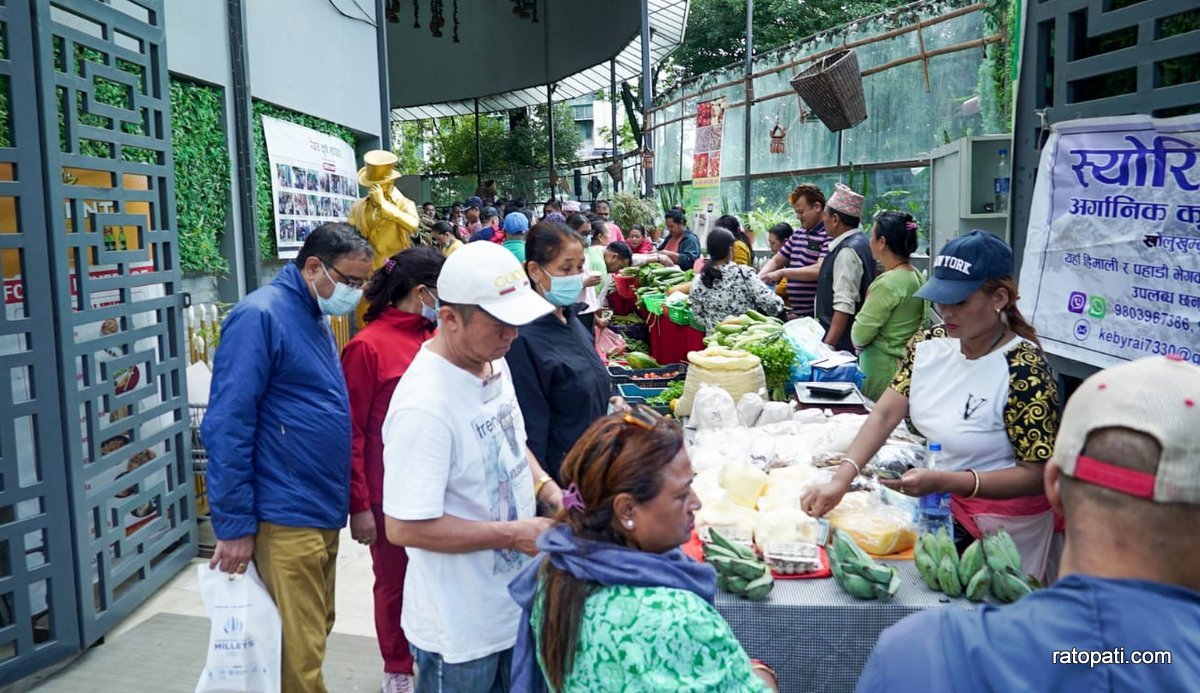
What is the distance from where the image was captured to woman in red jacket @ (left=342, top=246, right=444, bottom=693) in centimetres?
374

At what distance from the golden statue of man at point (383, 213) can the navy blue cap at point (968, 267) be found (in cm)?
524

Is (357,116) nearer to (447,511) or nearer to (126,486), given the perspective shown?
(126,486)

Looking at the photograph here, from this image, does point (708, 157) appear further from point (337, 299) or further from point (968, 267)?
point (968, 267)

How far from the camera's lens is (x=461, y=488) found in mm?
2338

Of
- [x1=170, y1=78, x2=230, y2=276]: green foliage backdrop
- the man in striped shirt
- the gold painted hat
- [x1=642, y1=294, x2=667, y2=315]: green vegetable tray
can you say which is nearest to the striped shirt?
the man in striped shirt

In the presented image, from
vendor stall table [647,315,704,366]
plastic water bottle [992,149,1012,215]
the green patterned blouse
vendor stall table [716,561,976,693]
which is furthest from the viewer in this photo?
vendor stall table [647,315,704,366]

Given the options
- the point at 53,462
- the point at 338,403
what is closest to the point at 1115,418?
the point at 338,403

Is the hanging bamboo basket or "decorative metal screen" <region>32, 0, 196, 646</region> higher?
the hanging bamboo basket

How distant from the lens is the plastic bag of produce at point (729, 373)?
16.5 ft

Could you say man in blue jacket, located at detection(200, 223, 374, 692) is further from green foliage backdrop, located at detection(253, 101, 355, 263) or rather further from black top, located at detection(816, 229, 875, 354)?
green foliage backdrop, located at detection(253, 101, 355, 263)

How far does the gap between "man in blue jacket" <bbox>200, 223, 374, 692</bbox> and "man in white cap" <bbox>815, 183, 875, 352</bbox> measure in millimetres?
3553

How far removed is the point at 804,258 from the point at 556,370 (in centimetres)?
465

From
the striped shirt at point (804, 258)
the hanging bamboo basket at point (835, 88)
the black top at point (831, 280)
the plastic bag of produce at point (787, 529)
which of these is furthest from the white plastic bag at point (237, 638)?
the hanging bamboo basket at point (835, 88)

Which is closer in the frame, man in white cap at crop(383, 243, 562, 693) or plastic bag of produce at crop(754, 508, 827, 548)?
man in white cap at crop(383, 243, 562, 693)
